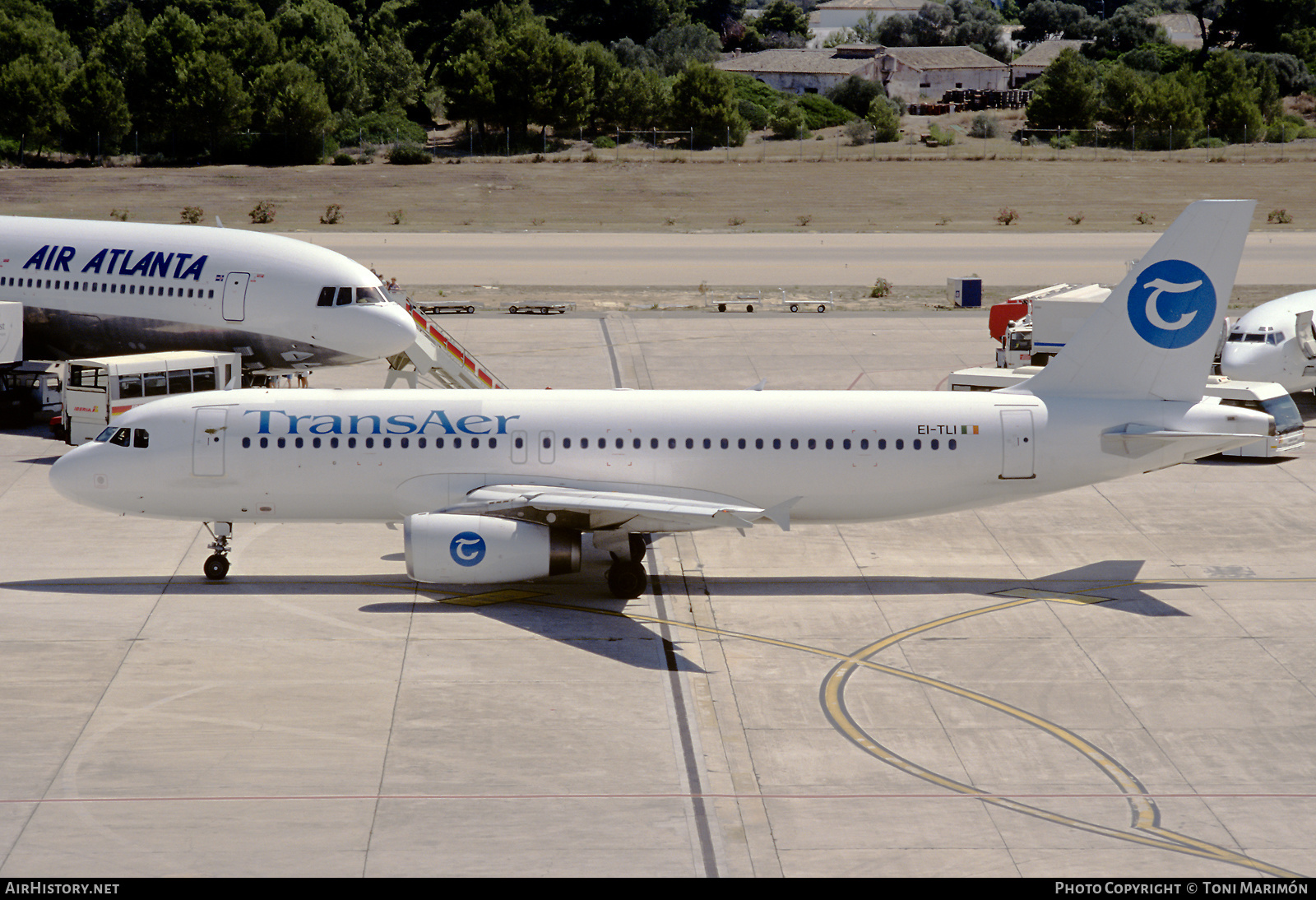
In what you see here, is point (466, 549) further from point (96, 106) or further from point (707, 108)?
point (707, 108)

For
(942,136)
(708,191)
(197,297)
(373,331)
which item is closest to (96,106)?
(708,191)

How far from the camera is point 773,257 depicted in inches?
3669

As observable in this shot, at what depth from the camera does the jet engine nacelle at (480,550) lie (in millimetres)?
27844

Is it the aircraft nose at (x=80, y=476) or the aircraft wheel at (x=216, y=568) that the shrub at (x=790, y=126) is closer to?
the aircraft wheel at (x=216, y=568)

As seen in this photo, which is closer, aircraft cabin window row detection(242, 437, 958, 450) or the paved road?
aircraft cabin window row detection(242, 437, 958, 450)

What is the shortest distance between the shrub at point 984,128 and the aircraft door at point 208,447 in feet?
451

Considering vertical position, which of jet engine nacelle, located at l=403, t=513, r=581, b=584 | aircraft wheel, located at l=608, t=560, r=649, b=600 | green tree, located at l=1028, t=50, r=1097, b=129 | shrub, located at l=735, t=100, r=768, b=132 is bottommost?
aircraft wheel, located at l=608, t=560, r=649, b=600

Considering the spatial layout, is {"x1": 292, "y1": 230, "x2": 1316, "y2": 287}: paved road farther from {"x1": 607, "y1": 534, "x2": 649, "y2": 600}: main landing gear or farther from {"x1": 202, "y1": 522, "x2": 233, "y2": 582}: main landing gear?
{"x1": 607, "y1": 534, "x2": 649, "y2": 600}: main landing gear

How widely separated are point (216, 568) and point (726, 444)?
11397 mm

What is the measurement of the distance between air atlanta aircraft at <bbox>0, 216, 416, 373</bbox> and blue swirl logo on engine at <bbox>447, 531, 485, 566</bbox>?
17.9 meters

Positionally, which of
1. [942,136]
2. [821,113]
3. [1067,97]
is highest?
[1067,97]

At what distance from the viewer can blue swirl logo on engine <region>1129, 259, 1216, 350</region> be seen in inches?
1154

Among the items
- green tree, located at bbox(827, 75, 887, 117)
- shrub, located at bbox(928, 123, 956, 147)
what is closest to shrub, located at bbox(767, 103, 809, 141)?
shrub, located at bbox(928, 123, 956, 147)
